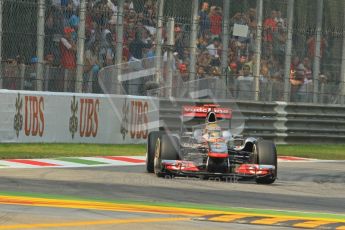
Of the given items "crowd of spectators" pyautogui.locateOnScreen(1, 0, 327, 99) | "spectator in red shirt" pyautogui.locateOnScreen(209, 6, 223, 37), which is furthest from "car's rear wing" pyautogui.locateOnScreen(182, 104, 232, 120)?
"spectator in red shirt" pyautogui.locateOnScreen(209, 6, 223, 37)

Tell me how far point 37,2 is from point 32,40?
2.54 ft

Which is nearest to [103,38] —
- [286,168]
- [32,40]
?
[32,40]

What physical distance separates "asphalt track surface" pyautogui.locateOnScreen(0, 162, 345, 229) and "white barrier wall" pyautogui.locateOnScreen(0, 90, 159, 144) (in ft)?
14.4

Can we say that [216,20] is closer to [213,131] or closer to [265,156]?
[213,131]

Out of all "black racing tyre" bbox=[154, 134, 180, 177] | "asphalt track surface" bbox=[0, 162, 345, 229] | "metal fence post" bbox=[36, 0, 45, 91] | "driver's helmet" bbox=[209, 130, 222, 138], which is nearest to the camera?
"asphalt track surface" bbox=[0, 162, 345, 229]

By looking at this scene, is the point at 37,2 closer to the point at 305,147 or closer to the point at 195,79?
the point at 195,79

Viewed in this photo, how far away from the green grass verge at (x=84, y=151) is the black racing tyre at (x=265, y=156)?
4945 millimetres

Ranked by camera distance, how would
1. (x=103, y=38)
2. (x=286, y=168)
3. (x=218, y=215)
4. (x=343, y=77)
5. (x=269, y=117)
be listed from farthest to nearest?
(x=343, y=77), (x=269, y=117), (x=103, y=38), (x=286, y=168), (x=218, y=215)

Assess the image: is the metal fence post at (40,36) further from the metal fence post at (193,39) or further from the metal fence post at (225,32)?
the metal fence post at (225,32)

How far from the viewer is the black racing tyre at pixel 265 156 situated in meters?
14.6

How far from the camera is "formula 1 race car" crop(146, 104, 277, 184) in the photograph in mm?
14438

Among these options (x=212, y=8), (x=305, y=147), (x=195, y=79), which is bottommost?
(x=305, y=147)

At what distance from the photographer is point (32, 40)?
20.0m

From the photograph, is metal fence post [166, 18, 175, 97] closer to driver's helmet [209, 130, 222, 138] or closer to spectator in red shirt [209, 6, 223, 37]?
spectator in red shirt [209, 6, 223, 37]
